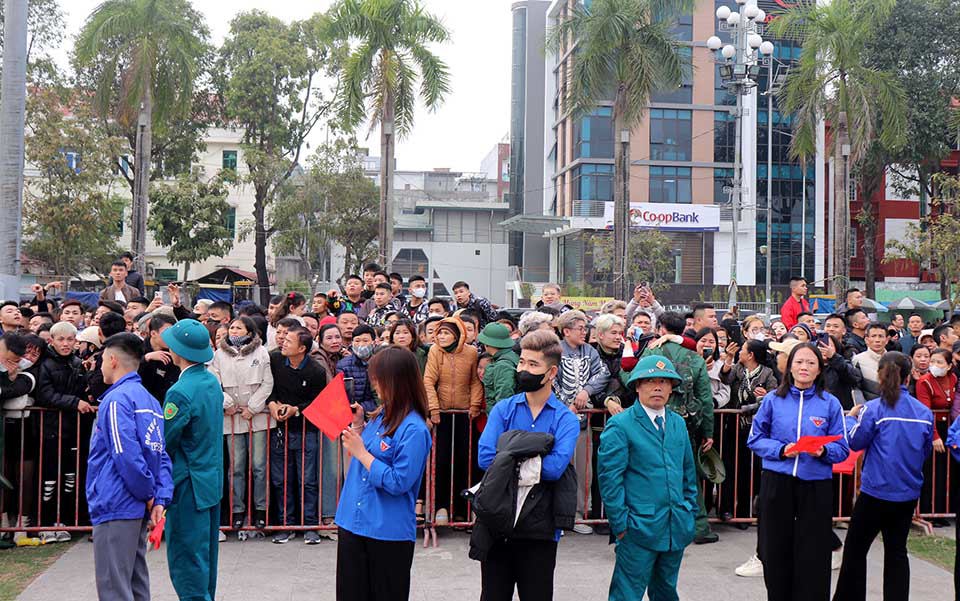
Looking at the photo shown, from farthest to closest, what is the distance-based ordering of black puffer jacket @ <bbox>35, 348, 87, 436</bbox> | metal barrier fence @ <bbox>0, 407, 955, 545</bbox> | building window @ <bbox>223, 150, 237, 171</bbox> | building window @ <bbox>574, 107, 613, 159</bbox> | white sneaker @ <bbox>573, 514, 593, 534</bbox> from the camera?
building window @ <bbox>574, 107, 613, 159</bbox>, building window @ <bbox>223, 150, 237, 171</bbox>, white sneaker @ <bbox>573, 514, 593, 534</bbox>, metal barrier fence @ <bbox>0, 407, 955, 545</bbox>, black puffer jacket @ <bbox>35, 348, 87, 436</bbox>

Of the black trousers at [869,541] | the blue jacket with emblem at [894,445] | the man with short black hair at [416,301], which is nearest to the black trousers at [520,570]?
the black trousers at [869,541]

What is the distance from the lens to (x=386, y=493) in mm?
4352

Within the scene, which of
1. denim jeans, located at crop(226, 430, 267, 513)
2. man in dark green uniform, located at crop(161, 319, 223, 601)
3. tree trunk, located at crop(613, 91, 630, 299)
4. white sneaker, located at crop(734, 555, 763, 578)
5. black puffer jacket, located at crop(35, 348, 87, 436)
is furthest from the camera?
tree trunk, located at crop(613, 91, 630, 299)

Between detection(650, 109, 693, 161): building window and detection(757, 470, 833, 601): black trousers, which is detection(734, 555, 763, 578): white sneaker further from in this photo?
detection(650, 109, 693, 161): building window

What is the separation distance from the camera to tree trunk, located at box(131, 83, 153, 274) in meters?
24.1

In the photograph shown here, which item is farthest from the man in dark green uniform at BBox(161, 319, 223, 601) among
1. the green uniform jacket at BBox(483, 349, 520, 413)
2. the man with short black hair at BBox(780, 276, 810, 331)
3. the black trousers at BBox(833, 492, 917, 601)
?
the man with short black hair at BBox(780, 276, 810, 331)

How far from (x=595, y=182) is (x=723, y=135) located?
794 centimetres

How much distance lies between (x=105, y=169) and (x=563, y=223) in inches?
1077

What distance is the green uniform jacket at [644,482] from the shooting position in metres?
4.96

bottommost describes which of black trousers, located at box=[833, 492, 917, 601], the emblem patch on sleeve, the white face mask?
black trousers, located at box=[833, 492, 917, 601]

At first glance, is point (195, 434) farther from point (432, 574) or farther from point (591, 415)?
point (591, 415)

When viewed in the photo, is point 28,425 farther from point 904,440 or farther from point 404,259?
point 404,259

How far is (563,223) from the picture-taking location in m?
52.5

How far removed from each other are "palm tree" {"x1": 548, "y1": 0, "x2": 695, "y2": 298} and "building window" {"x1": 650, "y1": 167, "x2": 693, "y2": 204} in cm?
2723
